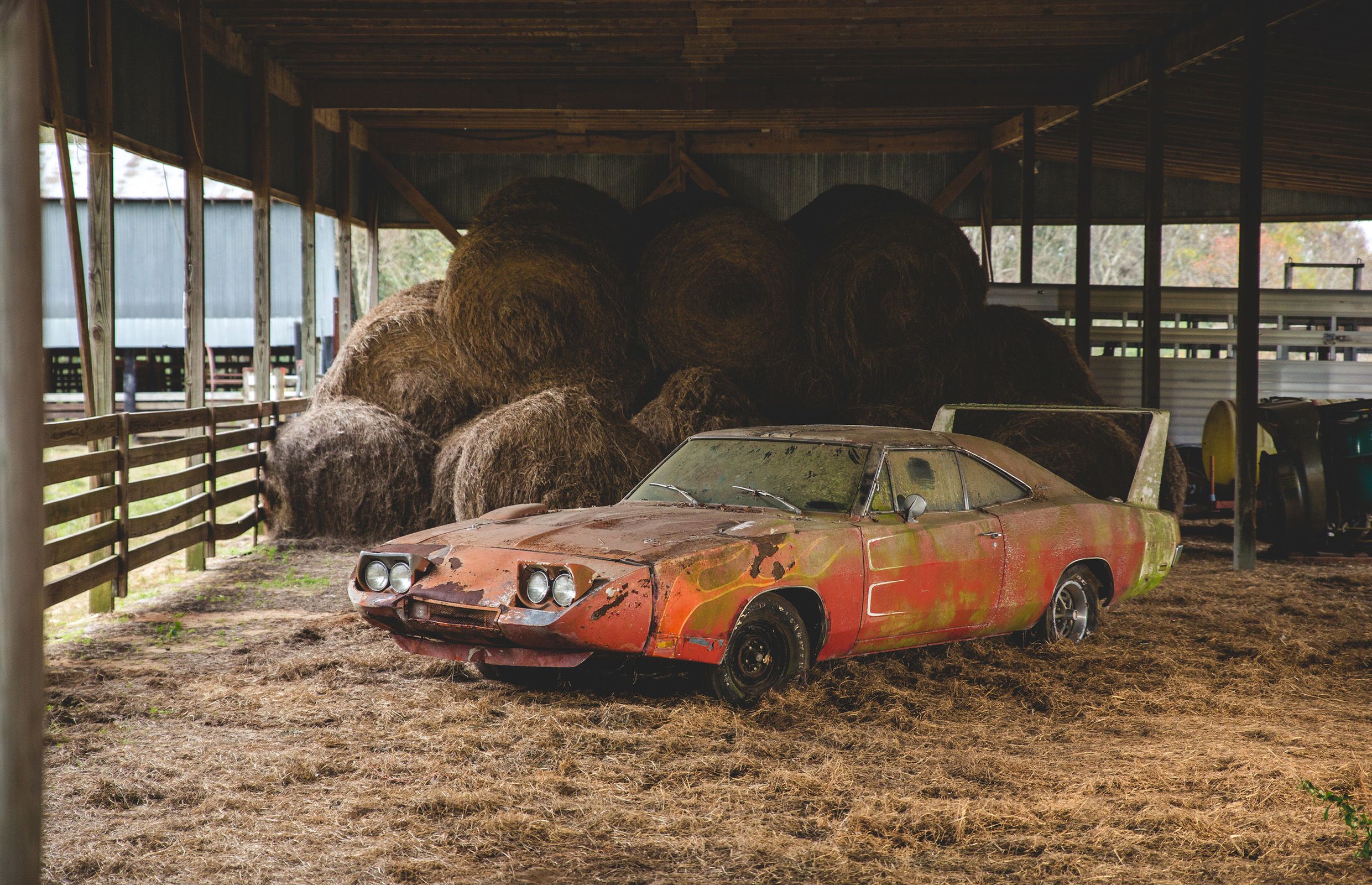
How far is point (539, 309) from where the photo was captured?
10727 mm

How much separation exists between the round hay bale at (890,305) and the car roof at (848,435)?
4.71 meters

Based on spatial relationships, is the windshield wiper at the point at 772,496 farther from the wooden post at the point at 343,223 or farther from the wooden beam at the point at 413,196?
the wooden beam at the point at 413,196

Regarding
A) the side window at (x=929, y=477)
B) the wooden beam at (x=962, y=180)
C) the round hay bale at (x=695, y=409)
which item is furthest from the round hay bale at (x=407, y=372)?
the wooden beam at (x=962, y=180)

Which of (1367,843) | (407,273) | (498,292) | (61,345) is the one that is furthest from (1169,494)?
(407,273)

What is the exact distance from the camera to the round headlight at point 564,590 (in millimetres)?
4598

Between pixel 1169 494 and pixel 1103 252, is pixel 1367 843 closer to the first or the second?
pixel 1169 494

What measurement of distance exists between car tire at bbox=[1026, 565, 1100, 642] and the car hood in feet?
5.42

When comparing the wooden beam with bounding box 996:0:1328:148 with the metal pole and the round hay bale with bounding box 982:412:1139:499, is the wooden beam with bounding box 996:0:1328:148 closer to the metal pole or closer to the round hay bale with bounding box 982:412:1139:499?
the round hay bale with bounding box 982:412:1139:499

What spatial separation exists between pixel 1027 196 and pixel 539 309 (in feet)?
27.5

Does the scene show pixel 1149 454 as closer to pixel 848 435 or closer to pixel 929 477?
pixel 929 477

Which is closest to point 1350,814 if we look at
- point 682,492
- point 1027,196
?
point 682,492

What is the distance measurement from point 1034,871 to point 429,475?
7956 millimetres

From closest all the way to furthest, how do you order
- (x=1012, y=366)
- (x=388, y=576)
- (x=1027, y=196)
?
(x=388, y=576), (x=1012, y=366), (x=1027, y=196)

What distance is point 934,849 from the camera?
3586 millimetres
